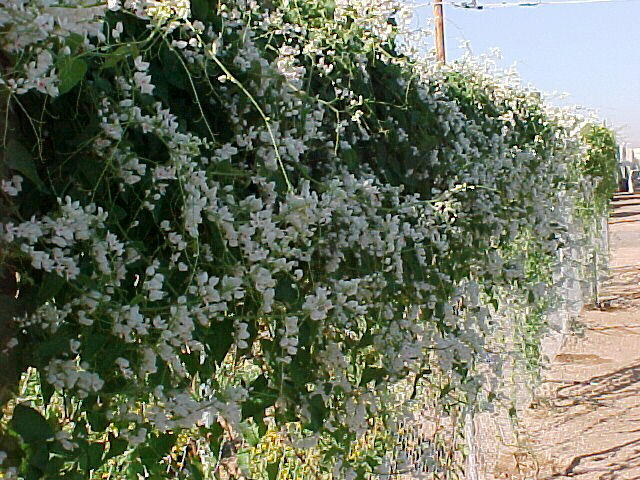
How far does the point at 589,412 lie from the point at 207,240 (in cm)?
496

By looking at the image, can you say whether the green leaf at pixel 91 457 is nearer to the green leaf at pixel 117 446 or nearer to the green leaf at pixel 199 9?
the green leaf at pixel 117 446

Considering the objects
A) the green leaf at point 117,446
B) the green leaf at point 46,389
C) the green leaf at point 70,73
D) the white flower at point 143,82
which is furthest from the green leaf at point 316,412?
the green leaf at point 70,73

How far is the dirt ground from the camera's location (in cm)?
471

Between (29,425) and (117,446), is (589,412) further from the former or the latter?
(29,425)

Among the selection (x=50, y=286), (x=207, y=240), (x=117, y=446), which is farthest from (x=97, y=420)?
→ (x=207, y=240)

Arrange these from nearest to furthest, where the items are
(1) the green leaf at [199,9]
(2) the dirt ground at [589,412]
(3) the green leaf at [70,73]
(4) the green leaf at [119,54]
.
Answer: (3) the green leaf at [70,73] < (4) the green leaf at [119,54] < (1) the green leaf at [199,9] < (2) the dirt ground at [589,412]

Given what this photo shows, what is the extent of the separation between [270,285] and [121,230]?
0.27 metres

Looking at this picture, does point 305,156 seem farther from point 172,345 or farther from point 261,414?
point 172,345

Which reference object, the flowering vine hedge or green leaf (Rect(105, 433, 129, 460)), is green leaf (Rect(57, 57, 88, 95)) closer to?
the flowering vine hedge

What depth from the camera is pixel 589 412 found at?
5805 millimetres

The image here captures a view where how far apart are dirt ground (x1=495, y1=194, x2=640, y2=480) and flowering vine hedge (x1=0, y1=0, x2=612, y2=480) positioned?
2.62 m

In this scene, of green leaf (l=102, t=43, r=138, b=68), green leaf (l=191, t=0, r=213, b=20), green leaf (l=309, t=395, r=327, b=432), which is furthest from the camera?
green leaf (l=309, t=395, r=327, b=432)

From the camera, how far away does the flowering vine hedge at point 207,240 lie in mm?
1108

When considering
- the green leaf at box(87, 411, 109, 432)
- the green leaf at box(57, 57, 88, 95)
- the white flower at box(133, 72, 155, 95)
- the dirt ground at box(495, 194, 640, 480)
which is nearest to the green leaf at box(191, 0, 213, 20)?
the white flower at box(133, 72, 155, 95)
